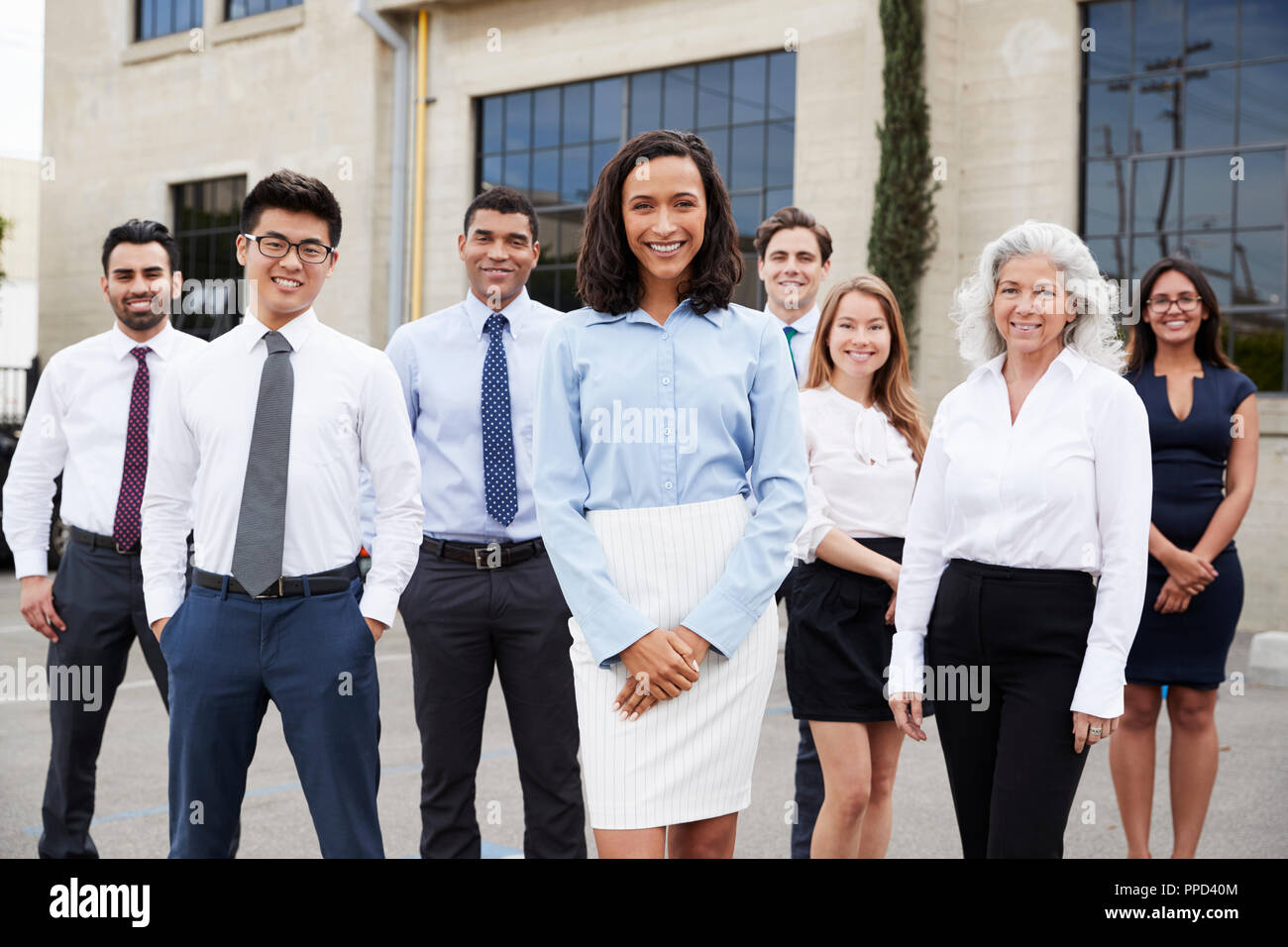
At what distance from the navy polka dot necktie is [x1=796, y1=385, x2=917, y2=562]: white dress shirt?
0.93 m

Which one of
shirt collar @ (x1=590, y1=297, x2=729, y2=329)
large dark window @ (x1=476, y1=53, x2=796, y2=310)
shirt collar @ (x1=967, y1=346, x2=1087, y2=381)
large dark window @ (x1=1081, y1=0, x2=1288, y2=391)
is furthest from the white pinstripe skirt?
large dark window @ (x1=476, y1=53, x2=796, y2=310)

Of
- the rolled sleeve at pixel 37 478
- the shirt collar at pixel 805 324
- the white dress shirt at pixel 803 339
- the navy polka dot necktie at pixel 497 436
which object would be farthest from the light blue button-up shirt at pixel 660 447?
the rolled sleeve at pixel 37 478

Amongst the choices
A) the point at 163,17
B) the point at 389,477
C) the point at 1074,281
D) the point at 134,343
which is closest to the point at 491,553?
the point at 389,477

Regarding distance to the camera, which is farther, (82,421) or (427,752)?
(82,421)

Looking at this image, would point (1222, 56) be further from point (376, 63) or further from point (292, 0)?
point (292, 0)

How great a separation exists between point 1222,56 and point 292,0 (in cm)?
1200

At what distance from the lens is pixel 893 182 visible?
12391 mm

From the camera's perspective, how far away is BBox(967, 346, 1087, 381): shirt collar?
3.26 metres

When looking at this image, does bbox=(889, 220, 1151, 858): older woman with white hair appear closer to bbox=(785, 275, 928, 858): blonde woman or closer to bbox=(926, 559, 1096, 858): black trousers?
bbox=(926, 559, 1096, 858): black trousers

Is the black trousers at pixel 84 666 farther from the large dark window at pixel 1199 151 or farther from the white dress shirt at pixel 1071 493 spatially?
the large dark window at pixel 1199 151

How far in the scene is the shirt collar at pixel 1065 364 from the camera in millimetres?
3258

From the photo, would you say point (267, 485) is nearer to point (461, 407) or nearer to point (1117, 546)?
point (461, 407)

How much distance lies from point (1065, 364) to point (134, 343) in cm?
312
